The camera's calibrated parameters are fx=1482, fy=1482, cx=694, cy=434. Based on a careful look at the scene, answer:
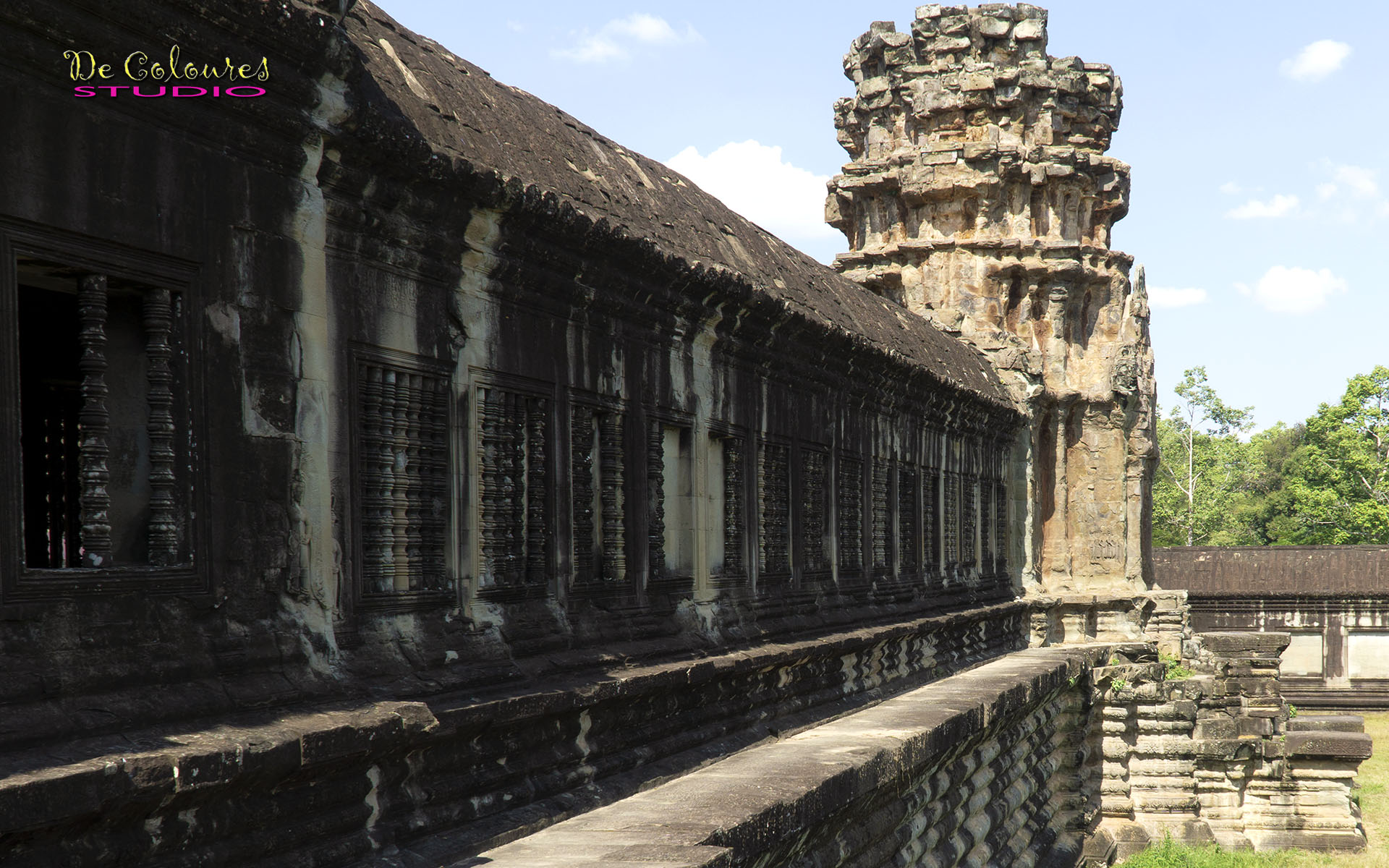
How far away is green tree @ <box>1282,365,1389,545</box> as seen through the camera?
42.6 metres

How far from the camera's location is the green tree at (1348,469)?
42.6 meters

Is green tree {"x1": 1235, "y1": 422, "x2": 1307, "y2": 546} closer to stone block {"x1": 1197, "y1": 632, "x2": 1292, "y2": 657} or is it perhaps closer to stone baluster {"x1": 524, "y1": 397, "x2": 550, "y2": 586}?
stone block {"x1": 1197, "y1": 632, "x2": 1292, "y2": 657}

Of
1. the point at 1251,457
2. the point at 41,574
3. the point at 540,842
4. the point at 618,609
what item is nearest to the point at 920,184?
the point at 618,609

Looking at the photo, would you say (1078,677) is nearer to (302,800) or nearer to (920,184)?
(920,184)

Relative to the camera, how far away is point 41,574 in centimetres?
318

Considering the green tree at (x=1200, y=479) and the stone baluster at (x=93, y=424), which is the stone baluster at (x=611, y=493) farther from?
the green tree at (x=1200, y=479)

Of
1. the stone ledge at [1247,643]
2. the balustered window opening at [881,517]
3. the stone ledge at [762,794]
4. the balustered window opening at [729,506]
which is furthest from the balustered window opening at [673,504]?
the stone ledge at [1247,643]

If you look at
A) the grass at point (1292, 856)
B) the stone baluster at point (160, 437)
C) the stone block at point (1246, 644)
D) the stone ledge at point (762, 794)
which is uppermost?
the stone baluster at point (160, 437)

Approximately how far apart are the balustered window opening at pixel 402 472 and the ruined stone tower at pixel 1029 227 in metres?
11.9

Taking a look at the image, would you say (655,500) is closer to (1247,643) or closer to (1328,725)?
(1247,643)

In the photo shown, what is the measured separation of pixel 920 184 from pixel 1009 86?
1650mm

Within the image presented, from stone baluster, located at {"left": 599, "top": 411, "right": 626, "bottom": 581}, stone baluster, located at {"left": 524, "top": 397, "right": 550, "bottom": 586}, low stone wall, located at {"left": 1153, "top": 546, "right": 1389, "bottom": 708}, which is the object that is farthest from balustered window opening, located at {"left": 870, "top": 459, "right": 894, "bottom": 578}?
low stone wall, located at {"left": 1153, "top": 546, "right": 1389, "bottom": 708}

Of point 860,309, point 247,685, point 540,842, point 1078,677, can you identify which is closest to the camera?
point 247,685

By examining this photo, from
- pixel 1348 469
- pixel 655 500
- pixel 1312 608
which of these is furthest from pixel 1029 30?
pixel 1348 469
